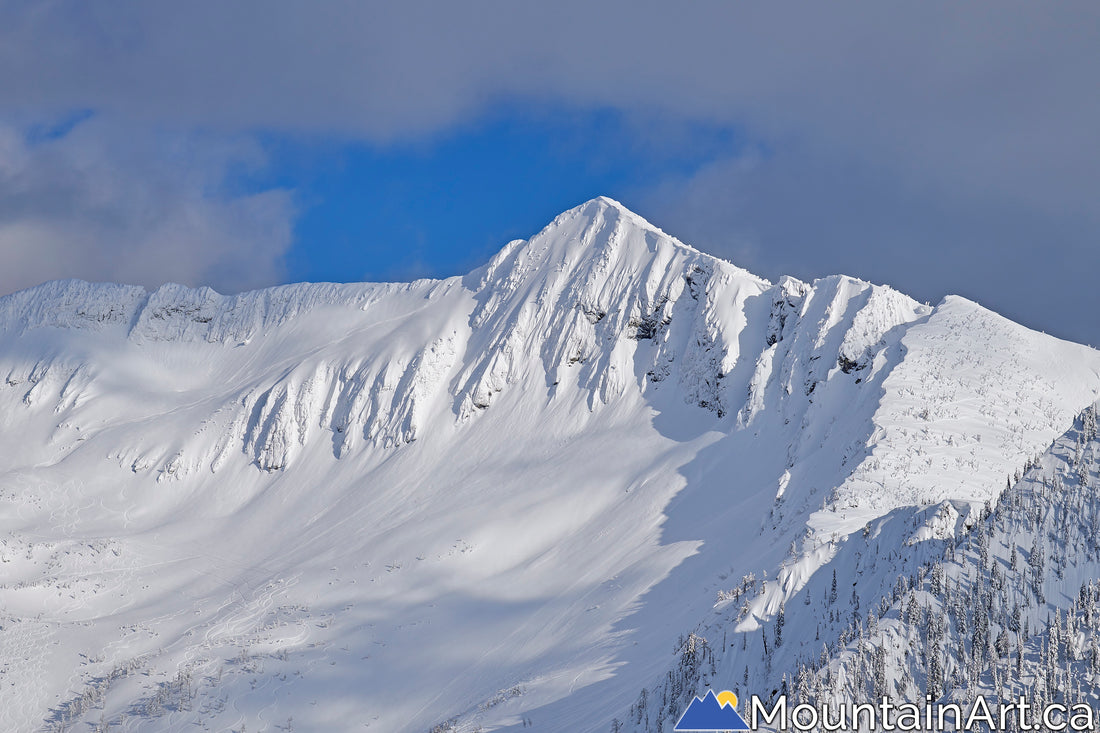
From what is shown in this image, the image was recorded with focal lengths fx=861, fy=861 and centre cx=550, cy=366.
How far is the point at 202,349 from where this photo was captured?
525 feet

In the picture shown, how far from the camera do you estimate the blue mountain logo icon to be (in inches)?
1462

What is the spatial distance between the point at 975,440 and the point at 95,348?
500 ft

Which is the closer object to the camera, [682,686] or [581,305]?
[682,686]

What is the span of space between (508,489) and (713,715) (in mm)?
57274

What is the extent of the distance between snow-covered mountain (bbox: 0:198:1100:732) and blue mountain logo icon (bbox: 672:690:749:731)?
6.42ft

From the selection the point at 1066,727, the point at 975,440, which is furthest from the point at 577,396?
the point at 1066,727

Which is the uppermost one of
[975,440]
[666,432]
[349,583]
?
[666,432]

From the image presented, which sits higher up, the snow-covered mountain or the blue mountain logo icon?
the snow-covered mountain

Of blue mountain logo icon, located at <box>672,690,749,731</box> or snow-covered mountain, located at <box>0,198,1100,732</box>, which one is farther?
snow-covered mountain, located at <box>0,198,1100,732</box>

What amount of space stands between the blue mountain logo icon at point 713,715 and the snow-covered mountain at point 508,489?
1958 mm

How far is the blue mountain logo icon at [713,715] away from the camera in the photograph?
3712 cm

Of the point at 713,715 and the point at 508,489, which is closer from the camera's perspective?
the point at 713,715

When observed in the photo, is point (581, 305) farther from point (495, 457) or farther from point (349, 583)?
point (349, 583)

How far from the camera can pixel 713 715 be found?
38375 mm
